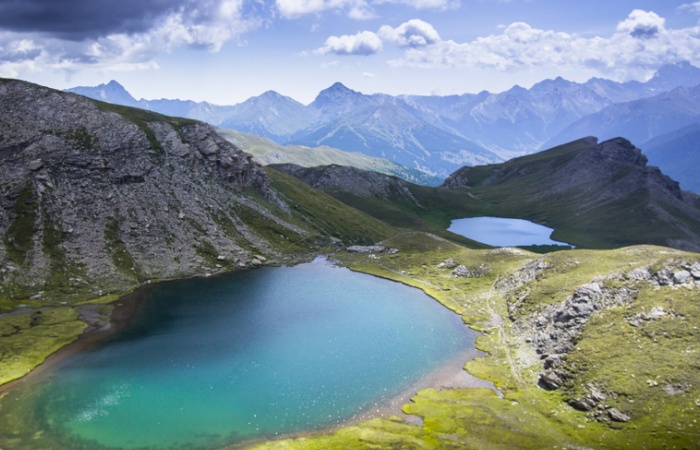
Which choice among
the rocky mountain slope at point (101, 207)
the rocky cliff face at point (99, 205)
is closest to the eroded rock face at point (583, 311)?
the rocky mountain slope at point (101, 207)

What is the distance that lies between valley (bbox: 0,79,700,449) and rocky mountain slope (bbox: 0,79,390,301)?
539mm

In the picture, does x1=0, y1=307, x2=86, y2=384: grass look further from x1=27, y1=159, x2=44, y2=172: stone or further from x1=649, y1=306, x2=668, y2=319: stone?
x1=649, y1=306, x2=668, y2=319: stone

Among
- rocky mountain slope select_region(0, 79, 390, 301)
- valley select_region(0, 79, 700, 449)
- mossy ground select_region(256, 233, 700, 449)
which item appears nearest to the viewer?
mossy ground select_region(256, 233, 700, 449)

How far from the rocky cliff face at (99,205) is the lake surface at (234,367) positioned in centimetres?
2186

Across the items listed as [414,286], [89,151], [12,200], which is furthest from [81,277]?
[414,286]

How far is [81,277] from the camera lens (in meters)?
137

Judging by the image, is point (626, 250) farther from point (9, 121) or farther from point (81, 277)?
point (9, 121)

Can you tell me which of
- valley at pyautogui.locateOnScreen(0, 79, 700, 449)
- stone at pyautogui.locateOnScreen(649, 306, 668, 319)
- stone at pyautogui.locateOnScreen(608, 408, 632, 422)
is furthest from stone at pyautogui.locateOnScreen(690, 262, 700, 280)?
stone at pyautogui.locateOnScreen(608, 408, 632, 422)

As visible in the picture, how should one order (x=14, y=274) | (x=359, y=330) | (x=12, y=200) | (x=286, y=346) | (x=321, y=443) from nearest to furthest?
(x=321, y=443), (x=286, y=346), (x=359, y=330), (x=14, y=274), (x=12, y=200)

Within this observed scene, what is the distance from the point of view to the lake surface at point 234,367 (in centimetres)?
7056

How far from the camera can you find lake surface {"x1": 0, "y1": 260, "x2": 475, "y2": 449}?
7056 centimetres

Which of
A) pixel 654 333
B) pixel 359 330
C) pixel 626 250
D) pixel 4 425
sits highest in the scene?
pixel 626 250

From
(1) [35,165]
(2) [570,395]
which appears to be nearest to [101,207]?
(1) [35,165]

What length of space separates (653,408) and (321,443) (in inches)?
1924
